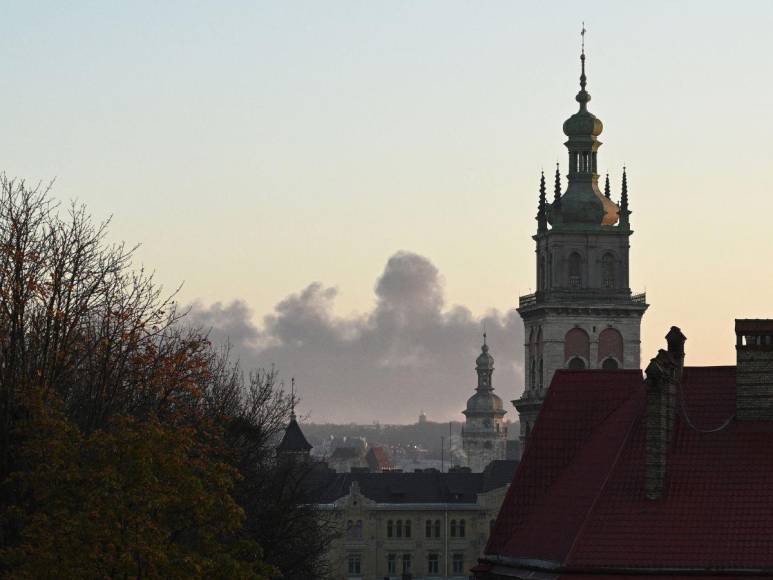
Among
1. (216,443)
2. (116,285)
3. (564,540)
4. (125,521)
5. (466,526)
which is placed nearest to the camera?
(125,521)

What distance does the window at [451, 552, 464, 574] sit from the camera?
175 meters

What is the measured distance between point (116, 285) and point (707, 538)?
55.5ft

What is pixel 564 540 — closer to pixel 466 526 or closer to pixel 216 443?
pixel 216 443

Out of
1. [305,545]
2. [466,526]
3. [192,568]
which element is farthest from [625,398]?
[466,526]

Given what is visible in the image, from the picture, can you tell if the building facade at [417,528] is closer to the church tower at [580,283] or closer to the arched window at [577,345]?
the church tower at [580,283]

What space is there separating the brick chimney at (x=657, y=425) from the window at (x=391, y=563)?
13525 cm

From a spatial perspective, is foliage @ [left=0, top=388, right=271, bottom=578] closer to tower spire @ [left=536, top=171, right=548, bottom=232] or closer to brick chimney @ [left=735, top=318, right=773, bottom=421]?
brick chimney @ [left=735, top=318, right=773, bottom=421]

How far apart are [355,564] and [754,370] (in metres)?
133

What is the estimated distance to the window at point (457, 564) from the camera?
175250 mm

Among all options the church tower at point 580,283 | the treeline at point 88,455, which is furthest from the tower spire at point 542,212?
the treeline at point 88,455

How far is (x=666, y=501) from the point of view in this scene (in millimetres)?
40344

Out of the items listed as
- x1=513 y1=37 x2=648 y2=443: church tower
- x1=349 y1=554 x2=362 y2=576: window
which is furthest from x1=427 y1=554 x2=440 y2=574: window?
x1=513 y1=37 x2=648 y2=443: church tower

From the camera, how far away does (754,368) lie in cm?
4212

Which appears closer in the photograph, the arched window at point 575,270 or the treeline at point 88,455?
the treeline at point 88,455
